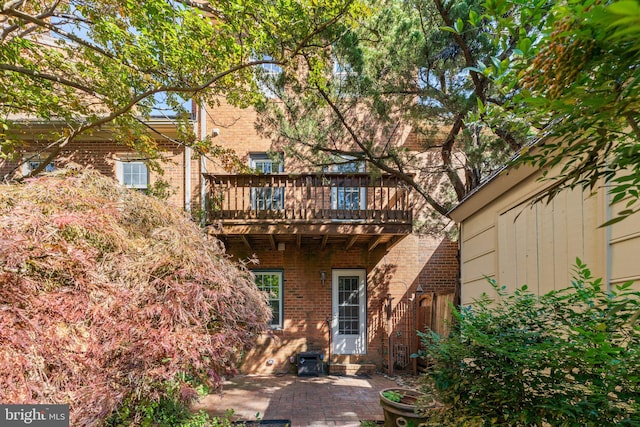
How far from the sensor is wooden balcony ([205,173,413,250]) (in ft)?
21.7

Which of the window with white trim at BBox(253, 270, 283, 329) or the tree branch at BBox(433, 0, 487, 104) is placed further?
the window with white trim at BBox(253, 270, 283, 329)

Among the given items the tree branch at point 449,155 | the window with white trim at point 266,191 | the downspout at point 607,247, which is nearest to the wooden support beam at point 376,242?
the tree branch at point 449,155

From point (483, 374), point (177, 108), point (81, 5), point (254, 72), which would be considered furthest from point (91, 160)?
point (483, 374)

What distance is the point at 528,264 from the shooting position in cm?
291

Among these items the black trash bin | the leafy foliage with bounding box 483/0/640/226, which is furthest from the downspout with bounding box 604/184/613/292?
the black trash bin

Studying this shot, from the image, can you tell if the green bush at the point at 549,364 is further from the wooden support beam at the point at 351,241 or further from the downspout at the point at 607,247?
the wooden support beam at the point at 351,241

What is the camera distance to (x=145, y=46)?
4.79 metres

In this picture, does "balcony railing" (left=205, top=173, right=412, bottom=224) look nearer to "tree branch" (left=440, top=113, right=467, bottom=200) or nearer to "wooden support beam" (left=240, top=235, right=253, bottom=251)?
"wooden support beam" (left=240, top=235, right=253, bottom=251)

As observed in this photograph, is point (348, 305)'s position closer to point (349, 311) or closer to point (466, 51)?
point (349, 311)

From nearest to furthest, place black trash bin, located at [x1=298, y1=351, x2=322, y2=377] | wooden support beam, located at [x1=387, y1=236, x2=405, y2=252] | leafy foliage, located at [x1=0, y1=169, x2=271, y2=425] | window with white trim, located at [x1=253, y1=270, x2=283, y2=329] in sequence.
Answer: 1. leafy foliage, located at [x1=0, y1=169, x2=271, y2=425]
2. wooden support beam, located at [x1=387, y1=236, x2=405, y2=252]
3. black trash bin, located at [x1=298, y1=351, x2=322, y2=377]
4. window with white trim, located at [x1=253, y1=270, x2=283, y2=329]

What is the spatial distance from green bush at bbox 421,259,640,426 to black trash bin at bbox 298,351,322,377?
5603 millimetres

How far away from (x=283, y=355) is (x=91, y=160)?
21.5 ft

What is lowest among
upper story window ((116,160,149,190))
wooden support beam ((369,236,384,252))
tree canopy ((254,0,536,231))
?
wooden support beam ((369,236,384,252))

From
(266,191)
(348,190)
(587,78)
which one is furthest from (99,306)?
(348,190)
